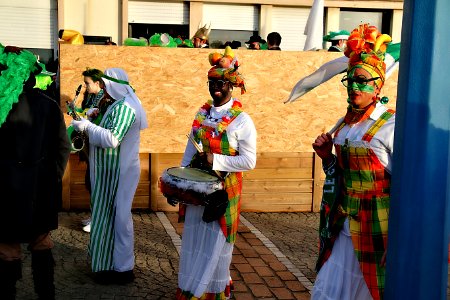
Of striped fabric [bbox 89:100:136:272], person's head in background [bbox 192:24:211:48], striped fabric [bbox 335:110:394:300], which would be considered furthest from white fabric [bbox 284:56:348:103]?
person's head in background [bbox 192:24:211:48]

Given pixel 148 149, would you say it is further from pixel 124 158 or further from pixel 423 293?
pixel 423 293

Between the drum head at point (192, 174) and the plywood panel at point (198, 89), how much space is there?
133 inches

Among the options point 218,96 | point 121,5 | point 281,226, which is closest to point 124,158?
point 218,96

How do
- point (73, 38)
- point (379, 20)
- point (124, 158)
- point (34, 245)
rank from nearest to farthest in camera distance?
point (34, 245) → point (124, 158) → point (73, 38) → point (379, 20)

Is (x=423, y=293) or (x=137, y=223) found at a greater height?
(x=423, y=293)

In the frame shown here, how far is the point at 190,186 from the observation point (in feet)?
13.8

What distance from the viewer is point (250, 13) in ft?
52.0

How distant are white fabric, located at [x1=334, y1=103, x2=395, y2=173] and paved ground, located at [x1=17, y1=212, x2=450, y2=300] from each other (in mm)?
2013

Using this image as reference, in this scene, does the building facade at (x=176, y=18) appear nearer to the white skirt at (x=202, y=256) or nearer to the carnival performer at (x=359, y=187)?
the white skirt at (x=202, y=256)

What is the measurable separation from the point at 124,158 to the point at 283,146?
340 cm

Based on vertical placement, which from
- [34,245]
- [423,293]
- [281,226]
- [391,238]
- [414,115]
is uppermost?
[414,115]

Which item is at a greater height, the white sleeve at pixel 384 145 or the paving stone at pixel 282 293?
the white sleeve at pixel 384 145

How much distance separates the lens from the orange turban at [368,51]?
3561 millimetres

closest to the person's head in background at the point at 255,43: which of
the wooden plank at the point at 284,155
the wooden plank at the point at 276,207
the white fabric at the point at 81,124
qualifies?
the wooden plank at the point at 284,155
